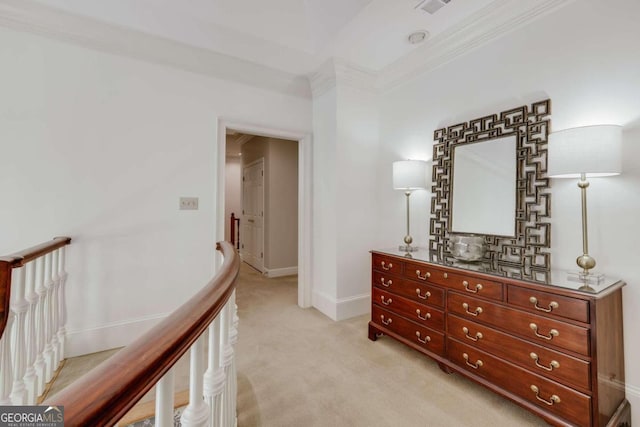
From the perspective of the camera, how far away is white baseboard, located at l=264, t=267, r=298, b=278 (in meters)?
4.83

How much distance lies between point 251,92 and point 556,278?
311cm

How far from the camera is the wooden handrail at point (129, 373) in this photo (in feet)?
1.32

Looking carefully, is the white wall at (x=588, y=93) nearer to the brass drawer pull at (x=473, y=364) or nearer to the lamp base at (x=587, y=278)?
the lamp base at (x=587, y=278)

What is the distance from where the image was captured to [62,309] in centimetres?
225

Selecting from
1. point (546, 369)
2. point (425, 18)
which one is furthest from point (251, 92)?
point (546, 369)

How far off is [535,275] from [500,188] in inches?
28.6

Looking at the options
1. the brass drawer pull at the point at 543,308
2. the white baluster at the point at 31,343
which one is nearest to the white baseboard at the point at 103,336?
the white baluster at the point at 31,343

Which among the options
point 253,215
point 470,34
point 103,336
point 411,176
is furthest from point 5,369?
point 253,215

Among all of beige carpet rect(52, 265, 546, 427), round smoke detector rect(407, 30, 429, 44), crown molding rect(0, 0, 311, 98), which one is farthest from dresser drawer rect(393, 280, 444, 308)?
crown molding rect(0, 0, 311, 98)

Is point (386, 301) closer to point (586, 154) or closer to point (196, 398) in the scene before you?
point (586, 154)

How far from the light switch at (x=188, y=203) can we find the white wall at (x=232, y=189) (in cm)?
386

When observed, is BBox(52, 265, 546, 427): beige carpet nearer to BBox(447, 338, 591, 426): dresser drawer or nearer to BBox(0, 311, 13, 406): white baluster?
BBox(447, 338, 591, 426): dresser drawer

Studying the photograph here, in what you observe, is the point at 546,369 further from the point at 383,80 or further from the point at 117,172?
the point at 117,172

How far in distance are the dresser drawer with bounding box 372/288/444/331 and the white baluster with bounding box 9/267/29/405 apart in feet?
7.87
